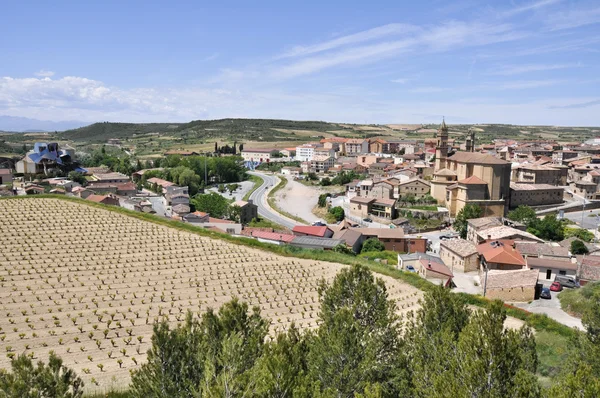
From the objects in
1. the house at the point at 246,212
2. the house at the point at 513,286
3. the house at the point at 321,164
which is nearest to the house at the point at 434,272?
the house at the point at 513,286

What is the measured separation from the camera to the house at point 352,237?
135 ft

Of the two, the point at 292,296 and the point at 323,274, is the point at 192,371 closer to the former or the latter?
the point at 292,296

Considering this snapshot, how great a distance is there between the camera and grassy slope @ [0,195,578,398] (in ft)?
55.3

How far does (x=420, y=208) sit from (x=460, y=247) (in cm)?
2090

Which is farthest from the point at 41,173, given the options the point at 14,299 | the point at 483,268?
the point at 483,268

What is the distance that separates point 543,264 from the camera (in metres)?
33.6

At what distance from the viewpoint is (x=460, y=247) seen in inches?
1518

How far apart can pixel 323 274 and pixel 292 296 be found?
4.43 metres

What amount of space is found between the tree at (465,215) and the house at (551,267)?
53.6ft

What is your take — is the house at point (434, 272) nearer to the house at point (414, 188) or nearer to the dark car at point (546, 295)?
the dark car at point (546, 295)

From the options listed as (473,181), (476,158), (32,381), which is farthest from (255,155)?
(32,381)

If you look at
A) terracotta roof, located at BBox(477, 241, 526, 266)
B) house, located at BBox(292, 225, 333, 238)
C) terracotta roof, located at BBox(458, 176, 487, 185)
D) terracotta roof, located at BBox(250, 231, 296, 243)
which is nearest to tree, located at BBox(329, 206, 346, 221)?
house, located at BBox(292, 225, 333, 238)

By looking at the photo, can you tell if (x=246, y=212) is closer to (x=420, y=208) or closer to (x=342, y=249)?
(x=342, y=249)

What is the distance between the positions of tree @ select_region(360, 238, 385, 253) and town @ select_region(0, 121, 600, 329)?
0.42 feet
